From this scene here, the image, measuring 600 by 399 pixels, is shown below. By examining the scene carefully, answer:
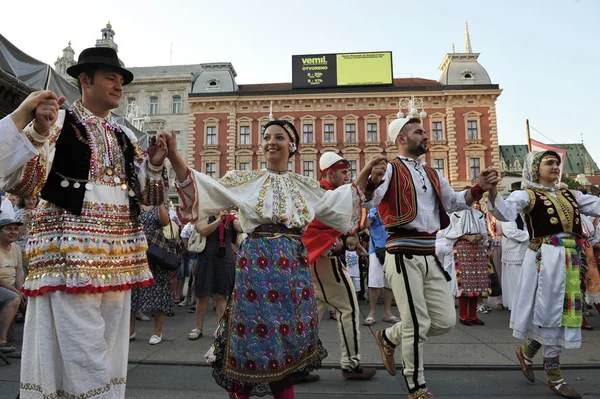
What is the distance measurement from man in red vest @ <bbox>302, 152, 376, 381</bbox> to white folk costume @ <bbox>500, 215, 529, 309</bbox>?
16.8 ft

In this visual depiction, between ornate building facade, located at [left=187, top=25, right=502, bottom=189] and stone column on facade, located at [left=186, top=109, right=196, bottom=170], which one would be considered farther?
stone column on facade, located at [left=186, top=109, right=196, bottom=170]

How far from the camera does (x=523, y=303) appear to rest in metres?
4.11

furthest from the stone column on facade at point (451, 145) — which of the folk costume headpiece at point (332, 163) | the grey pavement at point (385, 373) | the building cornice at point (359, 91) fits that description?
the folk costume headpiece at point (332, 163)

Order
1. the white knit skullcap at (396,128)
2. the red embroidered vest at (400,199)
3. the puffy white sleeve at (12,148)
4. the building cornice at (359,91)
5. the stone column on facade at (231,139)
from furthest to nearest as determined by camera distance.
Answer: the stone column on facade at (231,139)
the building cornice at (359,91)
the white knit skullcap at (396,128)
the red embroidered vest at (400,199)
the puffy white sleeve at (12,148)

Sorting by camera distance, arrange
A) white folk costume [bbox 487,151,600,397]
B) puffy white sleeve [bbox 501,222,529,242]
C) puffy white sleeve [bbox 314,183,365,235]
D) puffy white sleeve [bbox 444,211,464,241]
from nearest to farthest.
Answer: puffy white sleeve [bbox 314,183,365,235]
white folk costume [bbox 487,151,600,397]
puffy white sleeve [bbox 444,211,464,241]
puffy white sleeve [bbox 501,222,529,242]

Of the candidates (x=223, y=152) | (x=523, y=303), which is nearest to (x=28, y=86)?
(x=523, y=303)

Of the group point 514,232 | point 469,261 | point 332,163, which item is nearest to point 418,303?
point 332,163

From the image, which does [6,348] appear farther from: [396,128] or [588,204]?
[588,204]

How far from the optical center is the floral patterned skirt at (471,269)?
7.06 metres

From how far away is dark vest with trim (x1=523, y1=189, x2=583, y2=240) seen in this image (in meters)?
4.09

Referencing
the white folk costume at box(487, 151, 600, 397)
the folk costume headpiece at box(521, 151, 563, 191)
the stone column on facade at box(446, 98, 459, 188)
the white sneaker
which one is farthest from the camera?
the stone column on facade at box(446, 98, 459, 188)

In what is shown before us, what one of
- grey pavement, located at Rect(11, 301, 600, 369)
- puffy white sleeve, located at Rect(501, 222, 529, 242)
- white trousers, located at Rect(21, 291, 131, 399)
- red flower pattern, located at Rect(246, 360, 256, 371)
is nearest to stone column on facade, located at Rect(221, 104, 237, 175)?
puffy white sleeve, located at Rect(501, 222, 529, 242)

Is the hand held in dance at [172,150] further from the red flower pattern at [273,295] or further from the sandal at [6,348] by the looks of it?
the sandal at [6,348]

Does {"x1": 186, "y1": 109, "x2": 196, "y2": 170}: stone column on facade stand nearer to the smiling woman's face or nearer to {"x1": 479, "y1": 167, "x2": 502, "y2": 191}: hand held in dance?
the smiling woman's face
